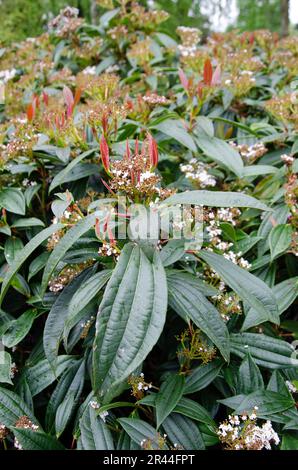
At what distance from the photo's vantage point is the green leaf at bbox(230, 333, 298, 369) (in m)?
1.07

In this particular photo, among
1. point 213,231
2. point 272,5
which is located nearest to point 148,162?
point 213,231

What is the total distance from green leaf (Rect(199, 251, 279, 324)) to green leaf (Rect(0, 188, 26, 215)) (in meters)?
0.58

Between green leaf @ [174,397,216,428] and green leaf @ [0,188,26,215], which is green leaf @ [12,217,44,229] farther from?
green leaf @ [174,397,216,428]

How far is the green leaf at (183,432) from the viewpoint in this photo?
3.07 feet

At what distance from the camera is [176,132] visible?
4.77 feet

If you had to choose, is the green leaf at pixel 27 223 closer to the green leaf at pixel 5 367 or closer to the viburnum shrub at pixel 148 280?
the viburnum shrub at pixel 148 280

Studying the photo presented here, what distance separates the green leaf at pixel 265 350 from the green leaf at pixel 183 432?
0.21 meters

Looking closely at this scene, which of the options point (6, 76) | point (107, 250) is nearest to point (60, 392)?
point (107, 250)

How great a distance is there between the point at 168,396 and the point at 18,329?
41cm

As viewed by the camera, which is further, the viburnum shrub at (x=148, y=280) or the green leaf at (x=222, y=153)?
the green leaf at (x=222, y=153)

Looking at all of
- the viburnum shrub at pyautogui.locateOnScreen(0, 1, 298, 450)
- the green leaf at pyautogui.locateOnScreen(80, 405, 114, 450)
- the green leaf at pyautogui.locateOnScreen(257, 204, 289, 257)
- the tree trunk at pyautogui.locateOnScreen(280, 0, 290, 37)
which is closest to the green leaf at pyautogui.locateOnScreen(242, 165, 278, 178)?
the viburnum shrub at pyautogui.locateOnScreen(0, 1, 298, 450)

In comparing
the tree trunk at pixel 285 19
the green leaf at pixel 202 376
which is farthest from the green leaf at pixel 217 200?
the tree trunk at pixel 285 19

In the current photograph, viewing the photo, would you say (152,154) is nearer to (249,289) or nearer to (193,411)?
(249,289)

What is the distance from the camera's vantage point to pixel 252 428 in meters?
0.88
